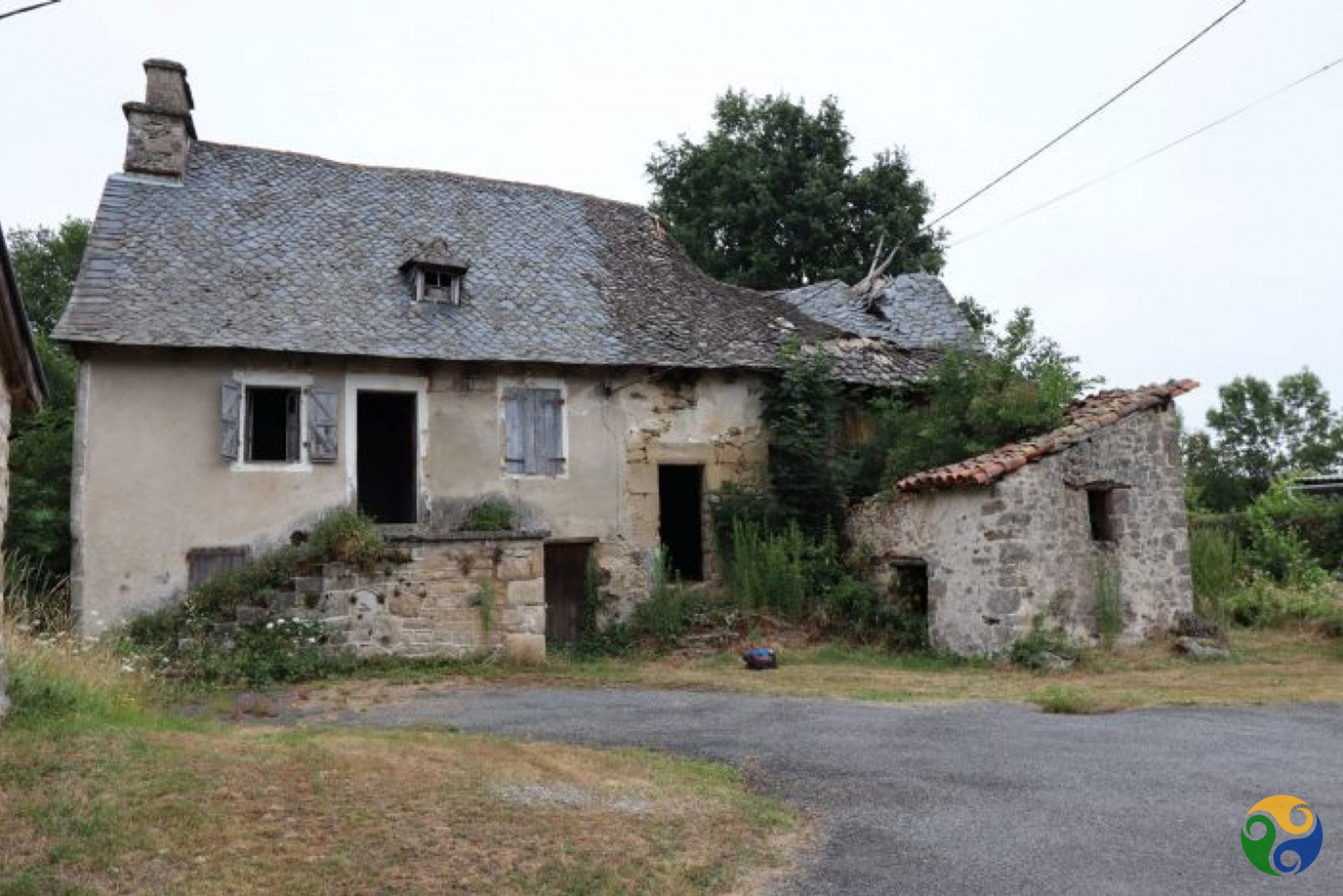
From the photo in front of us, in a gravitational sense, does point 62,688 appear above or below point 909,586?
below

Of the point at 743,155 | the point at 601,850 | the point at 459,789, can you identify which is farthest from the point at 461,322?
the point at 743,155

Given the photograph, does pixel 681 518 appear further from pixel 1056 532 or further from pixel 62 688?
pixel 62 688

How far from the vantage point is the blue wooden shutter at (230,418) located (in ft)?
39.9

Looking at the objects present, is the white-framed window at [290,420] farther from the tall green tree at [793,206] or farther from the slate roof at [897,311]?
the tall green tree at [793,206]

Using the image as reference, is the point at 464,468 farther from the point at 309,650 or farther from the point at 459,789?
the point at 459,789

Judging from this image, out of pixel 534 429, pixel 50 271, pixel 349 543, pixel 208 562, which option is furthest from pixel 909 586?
pixel 50 271

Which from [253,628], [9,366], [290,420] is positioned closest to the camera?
[9,366]

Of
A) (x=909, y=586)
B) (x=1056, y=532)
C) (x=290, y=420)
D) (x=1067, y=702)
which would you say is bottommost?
(x=1067, y=702)

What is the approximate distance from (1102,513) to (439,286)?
362 inches

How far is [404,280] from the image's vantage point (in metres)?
14.2

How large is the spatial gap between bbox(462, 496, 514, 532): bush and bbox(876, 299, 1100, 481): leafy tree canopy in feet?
16.7

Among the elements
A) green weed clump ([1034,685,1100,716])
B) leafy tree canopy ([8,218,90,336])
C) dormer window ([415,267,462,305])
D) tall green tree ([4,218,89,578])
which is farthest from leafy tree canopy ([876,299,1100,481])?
leafy tree canopy ([8,218,90,336])

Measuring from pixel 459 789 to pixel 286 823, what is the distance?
38.0 inches

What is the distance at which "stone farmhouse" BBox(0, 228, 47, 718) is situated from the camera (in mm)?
6215
